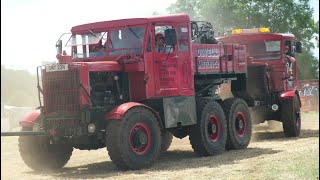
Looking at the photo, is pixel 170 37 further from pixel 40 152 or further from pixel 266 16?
pixel 266 16

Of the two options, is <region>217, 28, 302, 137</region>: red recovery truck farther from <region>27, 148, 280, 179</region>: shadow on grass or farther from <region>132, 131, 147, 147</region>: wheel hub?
<region>132, 131, 147, 147</region>: wheel hub

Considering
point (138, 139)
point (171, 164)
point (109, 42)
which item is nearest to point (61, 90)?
point (109, 42)

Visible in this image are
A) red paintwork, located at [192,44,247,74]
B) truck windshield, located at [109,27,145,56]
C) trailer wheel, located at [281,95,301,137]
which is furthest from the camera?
trailer wheel, located at [281,95,301,137]

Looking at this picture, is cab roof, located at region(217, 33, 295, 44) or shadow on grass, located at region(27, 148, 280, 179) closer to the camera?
shadow on grass, located at region(27, 148, 280, 179)

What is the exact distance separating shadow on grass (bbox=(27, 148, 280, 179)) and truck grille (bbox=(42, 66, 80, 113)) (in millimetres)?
1100

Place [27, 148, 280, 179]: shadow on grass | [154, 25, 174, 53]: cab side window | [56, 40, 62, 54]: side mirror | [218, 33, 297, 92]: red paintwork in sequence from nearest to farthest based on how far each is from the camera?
[27, 148, 280, 179]: shadow on grass < [154, 25, 174, 53]: cab side window < [56, 40, 62, 54]: side mirror < [218, 33, 297, 92]: red paintwork

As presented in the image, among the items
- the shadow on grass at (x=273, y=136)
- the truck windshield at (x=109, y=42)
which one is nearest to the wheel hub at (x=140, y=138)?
the truck windshield at (x=109, y=42)

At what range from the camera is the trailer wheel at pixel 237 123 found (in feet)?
41.4

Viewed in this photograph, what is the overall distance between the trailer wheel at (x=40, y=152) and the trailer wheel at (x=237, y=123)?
3.48 metres

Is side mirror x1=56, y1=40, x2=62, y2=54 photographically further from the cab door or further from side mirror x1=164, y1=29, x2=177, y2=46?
side mirror x1=164, y1=29, x2=177, y2=46

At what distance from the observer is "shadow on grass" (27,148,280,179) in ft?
32.1

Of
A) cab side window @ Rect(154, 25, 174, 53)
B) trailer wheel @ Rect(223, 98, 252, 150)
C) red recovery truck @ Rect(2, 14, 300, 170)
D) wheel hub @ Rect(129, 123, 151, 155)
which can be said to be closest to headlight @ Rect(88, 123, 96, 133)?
red recovery truck @ Rect(2, 14, 300, 170)

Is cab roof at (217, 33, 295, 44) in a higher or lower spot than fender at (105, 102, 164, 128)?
higher

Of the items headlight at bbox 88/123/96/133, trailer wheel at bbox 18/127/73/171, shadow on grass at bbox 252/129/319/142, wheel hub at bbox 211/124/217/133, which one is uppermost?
headlight at bbox 88/123/96/133
